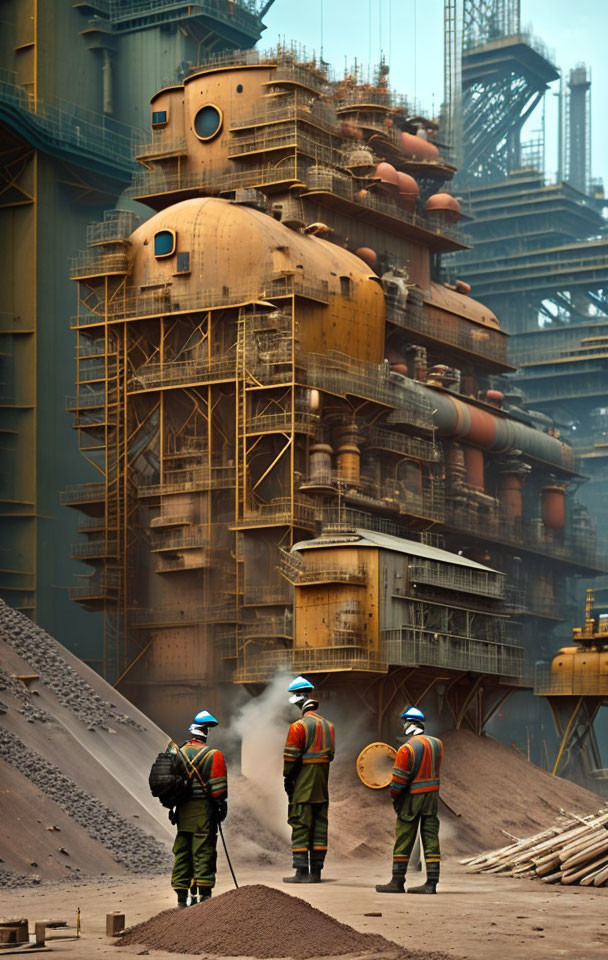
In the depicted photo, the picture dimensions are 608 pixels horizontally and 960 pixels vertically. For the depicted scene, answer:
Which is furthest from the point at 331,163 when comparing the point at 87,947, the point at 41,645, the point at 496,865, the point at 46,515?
the point at 87,947

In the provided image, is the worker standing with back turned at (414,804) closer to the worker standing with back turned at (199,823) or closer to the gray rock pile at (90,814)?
the worker standing with back turned at (199,823)

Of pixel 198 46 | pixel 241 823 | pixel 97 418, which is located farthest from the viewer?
pixel 198 46

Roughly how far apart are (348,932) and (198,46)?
6761 centimetres

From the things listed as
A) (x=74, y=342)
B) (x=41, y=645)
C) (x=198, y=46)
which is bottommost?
(x=41, y=645)

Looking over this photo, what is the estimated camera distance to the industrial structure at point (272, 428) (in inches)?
1938

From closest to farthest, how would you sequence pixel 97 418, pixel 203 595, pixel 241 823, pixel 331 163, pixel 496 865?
pixel 496 865 < pixel 241 823 < pixel 203 595 < pixel 97 418 < pixel 331 163

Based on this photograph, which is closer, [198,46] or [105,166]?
[105,166]

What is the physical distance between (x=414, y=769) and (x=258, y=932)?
6.96 metres

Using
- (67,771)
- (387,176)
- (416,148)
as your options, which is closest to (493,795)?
(67,771)

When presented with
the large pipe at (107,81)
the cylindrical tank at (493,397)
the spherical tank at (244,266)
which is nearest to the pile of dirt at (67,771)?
the spherical tank at (244,266)

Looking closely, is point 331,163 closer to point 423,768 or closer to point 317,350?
point 317,350

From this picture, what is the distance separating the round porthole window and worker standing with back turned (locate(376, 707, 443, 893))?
1725 inches

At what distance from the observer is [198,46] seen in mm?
81625

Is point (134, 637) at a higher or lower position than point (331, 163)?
lower
